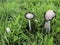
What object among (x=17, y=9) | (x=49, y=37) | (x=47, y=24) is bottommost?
(x=49, y=37)

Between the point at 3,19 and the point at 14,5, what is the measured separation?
0.25 meters

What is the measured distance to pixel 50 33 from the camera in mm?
1751

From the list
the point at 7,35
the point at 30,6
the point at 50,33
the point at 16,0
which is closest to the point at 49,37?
the point at 50,33

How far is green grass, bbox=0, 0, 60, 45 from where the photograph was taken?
5.57ft

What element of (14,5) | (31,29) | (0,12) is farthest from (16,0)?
(31,29)

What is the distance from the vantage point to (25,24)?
72.5 inches

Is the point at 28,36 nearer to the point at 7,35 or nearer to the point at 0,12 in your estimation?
Result: the point at 7,35

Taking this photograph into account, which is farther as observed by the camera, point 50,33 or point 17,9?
point 17,9

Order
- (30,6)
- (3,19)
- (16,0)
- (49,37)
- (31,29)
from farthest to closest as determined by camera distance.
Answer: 1. (16,0)
2. (30,6)
3. (3,19)
4. (31,29)
5. (49,37)

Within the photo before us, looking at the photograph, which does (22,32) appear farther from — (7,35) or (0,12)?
(0,12)

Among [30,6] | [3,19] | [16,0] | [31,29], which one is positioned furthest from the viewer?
[16,0]

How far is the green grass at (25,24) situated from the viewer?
1698 mm

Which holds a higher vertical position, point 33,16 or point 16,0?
point 16,0

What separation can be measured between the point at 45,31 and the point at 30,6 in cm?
46
